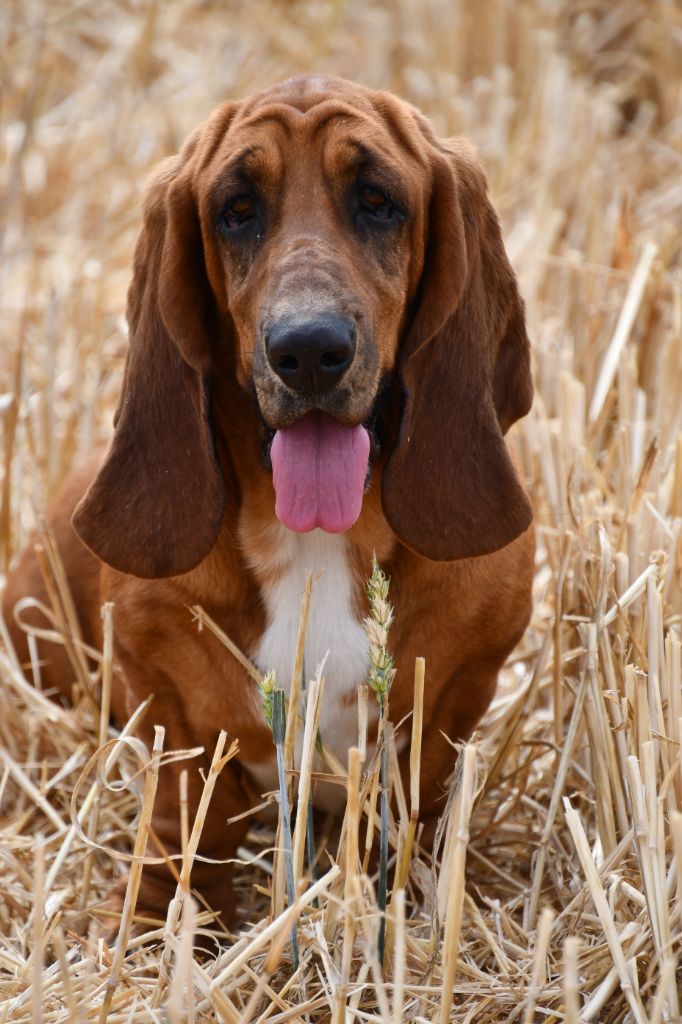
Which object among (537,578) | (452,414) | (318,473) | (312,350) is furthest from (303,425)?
(537,578)

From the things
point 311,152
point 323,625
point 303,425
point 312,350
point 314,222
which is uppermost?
point 311,152

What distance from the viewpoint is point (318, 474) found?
3064 mm

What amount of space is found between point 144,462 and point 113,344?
3.11 m

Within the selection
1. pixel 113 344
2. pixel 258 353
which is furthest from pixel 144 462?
pixel 113 344

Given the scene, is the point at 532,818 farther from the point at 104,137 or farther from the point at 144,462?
the point at 104,137

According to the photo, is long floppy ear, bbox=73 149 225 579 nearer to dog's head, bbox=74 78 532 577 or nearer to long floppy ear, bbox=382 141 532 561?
dog's head, bbox=74 78 532 577

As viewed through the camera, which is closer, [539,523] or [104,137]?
[539,523]

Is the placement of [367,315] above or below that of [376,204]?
below

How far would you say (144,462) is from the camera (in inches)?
133

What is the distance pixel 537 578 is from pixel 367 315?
1.89 meters

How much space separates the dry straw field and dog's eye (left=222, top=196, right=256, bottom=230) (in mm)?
1050

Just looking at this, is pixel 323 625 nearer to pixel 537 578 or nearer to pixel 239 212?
pixel 239 212

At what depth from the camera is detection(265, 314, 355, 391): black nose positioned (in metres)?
2.88

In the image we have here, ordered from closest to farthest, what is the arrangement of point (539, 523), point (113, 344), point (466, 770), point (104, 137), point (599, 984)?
point (466, 770), point (599, 984), point (539, 523), point (113, 344), point (104, 137)
